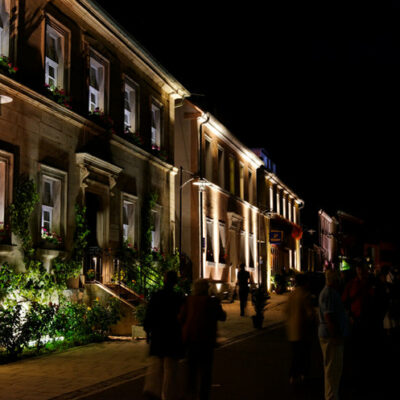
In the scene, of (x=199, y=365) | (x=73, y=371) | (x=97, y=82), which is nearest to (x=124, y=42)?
(x=97, y=82)

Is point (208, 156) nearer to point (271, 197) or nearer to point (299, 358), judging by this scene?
point (271, 197)

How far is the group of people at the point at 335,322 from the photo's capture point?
8477 mm

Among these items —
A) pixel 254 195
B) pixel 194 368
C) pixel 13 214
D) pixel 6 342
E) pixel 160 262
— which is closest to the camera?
pixel 194 368

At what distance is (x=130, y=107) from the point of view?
2194 cm

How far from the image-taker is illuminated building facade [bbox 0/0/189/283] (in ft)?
49.1

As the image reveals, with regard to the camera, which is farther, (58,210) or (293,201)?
(293,201)

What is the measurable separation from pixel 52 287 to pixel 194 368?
316 inches

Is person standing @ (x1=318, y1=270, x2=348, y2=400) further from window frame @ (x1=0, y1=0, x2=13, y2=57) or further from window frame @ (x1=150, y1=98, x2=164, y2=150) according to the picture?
window frame @ (x1=150, y1=98, x2=164, y2=150)

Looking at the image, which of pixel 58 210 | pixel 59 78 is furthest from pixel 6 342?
pixel 59 78

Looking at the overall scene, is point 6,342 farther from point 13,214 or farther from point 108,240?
point 108,240

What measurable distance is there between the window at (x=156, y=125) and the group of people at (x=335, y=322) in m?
11.8

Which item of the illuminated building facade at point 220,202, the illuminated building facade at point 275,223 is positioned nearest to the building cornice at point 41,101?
the illuminated building facade at point 220,202

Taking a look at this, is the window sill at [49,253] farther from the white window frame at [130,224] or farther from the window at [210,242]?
the window at [210,242]

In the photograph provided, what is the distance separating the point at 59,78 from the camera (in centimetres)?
1725
